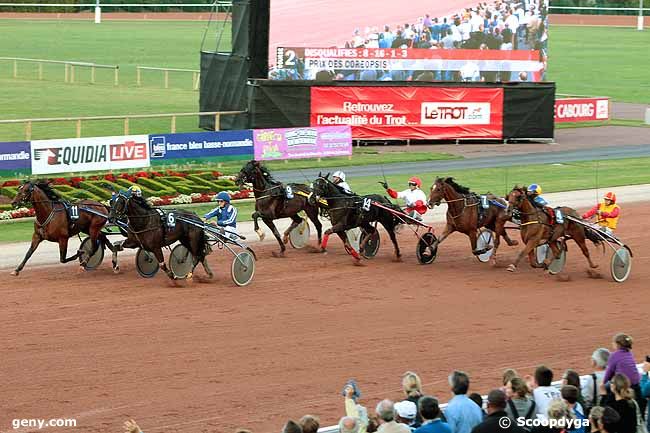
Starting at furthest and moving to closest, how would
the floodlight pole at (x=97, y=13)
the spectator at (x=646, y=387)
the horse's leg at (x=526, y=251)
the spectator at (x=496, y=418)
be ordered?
the floodlight pole at (x=97, y=13) < the horse's leg at (x=526, y=251) < the spectator at (x=646, y=387) < the spectator at (x=496, y=418)

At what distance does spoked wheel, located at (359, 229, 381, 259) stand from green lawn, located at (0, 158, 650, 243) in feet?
17.5

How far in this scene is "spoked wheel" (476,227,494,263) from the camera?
21.5m

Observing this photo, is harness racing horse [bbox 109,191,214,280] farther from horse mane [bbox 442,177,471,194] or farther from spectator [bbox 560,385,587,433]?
spectator [bbox 560,385,587,433]

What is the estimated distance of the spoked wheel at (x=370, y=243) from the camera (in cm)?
2142

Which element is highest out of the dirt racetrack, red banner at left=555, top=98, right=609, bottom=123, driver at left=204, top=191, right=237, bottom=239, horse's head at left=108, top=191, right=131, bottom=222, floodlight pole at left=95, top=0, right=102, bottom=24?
floodlight pole at left=95, top=0, right=102, bottom=24

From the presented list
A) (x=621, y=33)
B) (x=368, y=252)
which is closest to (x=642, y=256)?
(x=368, y=252)

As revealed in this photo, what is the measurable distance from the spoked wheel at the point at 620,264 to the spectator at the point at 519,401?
10764 millimetres

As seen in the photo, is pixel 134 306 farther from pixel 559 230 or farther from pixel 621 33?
pixel 621 33

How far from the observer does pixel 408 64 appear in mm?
37062

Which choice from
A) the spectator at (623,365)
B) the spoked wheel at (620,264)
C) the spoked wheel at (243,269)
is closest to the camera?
the spectator at (623,365)

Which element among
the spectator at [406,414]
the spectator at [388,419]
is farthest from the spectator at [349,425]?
the spectator at [406,414]

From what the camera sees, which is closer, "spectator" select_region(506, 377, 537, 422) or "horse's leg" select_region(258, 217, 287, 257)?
"spectator" select_region(506, 377, 537, 422)

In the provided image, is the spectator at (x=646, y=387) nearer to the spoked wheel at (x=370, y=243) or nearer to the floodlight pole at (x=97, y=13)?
the spoked wheel at (x=370, y=243)

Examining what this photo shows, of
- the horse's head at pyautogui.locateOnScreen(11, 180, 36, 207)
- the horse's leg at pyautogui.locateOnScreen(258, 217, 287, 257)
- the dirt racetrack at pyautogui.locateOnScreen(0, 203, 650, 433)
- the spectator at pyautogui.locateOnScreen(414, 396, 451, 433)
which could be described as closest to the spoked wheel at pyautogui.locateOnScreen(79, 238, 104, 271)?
the dirt racetrack at pyautogui.locateOnScreen(0, 203, 650, 433)
